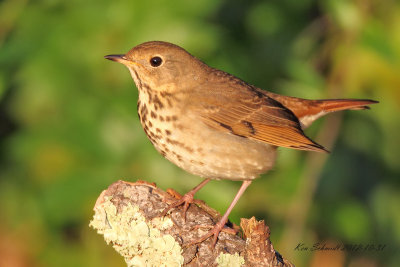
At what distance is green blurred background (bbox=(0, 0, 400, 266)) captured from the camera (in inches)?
197

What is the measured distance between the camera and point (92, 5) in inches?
204

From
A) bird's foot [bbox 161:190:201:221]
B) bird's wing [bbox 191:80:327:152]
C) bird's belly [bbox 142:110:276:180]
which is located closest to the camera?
bird's foot [bbox 161:190:201:221]

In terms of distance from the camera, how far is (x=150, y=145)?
4977 mm

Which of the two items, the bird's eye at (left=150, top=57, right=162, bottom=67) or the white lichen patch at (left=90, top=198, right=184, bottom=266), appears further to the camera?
the bird's eye at (left=150, top=57, right=162, bottom=67)

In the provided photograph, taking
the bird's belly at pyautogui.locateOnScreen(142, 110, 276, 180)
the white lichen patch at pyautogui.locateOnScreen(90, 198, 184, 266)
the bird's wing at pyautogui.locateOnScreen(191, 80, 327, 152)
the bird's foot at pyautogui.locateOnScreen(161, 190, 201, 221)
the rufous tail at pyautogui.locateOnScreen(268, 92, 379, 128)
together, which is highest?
the rufous tail at pyautogui.locateOnScreen(268, 92, 379, 128)

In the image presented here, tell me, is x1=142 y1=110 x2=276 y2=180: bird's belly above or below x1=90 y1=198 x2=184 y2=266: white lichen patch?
above

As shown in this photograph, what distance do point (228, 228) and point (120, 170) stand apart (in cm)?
152

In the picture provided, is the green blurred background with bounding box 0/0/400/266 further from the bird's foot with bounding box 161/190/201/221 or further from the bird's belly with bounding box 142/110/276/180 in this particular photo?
the bird's foot with bounding box 161/190/201/221

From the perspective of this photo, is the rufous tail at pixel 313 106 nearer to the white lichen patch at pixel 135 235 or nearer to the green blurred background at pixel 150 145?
the green blurred background at pixel 150 145

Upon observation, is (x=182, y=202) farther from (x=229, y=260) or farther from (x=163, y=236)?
(x=229, y=260)

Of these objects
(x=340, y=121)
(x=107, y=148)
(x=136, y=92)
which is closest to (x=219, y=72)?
(x=136, y=92)

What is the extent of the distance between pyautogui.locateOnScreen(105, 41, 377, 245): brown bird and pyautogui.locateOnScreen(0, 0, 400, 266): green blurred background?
0.28 meters

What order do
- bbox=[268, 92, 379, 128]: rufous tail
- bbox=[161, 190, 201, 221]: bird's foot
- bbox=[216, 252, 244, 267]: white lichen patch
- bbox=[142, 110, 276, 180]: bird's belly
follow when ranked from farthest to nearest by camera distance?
bbox=[268, 92, 379, 128]: rufous tail → bbox=[142, 110, 276, 180]: bird's belly → bbox=[161, 190, 201, 221]: bird's foot → bbox=[216, 252, 244, 267]: white lichen patch

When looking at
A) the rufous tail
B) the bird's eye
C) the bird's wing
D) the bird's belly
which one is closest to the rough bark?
the bird's belly
